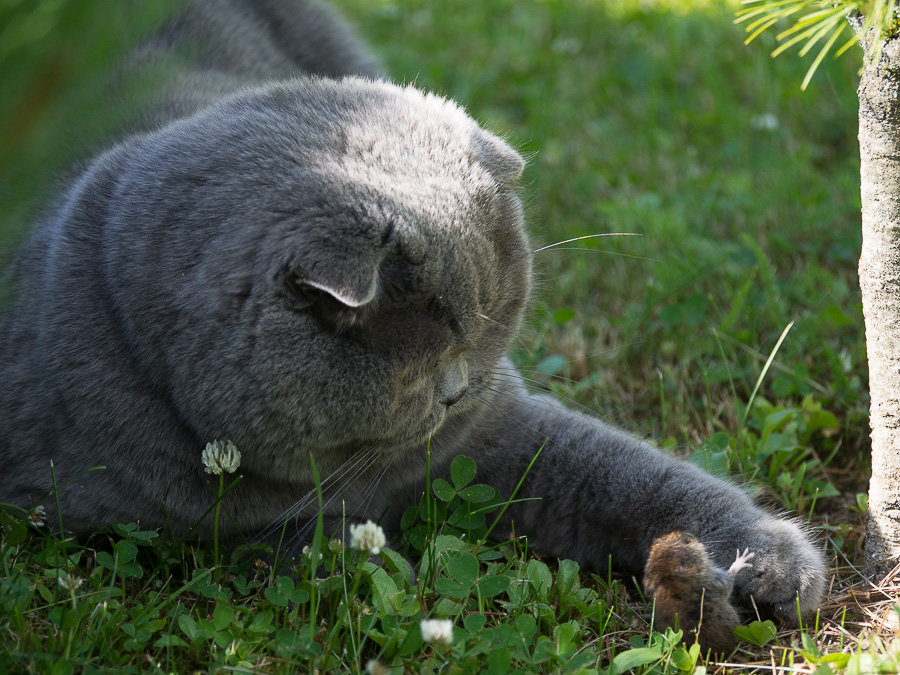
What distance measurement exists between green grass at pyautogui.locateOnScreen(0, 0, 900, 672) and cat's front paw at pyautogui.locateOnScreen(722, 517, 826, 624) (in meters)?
0.05

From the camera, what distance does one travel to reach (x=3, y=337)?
5.65ft

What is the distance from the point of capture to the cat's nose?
1587 millimetres

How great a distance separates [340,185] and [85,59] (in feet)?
1.70

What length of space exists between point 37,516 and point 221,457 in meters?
0.44

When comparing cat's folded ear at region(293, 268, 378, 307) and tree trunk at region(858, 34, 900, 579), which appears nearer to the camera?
cat's folded ear at region(293, 268, 378, 307)

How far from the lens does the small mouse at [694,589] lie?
149 centimetres

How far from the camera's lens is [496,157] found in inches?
67.6

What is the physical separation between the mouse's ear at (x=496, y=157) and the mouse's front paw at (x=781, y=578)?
2.86 feet

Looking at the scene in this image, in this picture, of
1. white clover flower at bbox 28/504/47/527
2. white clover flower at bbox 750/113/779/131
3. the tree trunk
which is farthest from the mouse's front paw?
white clover flower at bbox 750/113/779/131

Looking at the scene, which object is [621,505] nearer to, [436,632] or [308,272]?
[436,632]

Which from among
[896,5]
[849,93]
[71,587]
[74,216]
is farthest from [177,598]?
[849,93]

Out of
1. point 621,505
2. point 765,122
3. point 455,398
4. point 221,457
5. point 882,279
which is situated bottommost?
point 621,505

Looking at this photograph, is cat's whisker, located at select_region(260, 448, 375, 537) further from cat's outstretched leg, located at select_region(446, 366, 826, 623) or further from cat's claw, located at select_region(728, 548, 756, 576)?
cat's claw, located at select_region(728, 548, 756, 576)

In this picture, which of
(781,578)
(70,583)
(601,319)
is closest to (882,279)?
(781,578)
